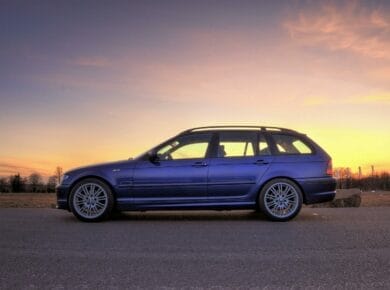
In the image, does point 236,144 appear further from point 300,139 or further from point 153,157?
point 153,157

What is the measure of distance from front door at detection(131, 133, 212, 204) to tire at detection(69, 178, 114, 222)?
1.53 feet

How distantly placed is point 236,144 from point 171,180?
4.39 ft

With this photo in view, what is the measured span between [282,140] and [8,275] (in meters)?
6.00

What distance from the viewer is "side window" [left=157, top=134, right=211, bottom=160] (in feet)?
34.9

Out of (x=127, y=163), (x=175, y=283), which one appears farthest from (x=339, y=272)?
(x=127, y=163)

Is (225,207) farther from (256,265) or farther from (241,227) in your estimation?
(256,265)

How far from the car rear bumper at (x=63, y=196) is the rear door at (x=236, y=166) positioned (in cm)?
246

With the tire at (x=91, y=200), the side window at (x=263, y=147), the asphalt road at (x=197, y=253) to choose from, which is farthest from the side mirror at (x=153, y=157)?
the side window at (x=263, y=147)

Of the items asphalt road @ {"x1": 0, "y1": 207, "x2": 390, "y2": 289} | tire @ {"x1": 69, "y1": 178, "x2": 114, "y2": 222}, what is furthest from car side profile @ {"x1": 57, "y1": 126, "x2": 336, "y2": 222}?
asphalt road @ {"x1": 0, "y1": 207, "x2": 390, "y2": 289}

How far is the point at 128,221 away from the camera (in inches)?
411

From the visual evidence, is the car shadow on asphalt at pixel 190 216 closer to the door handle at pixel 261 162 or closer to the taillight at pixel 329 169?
the door handle at pixel 261 162

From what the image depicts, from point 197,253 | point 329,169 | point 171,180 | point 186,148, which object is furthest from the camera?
point 329,169

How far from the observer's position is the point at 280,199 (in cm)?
1048

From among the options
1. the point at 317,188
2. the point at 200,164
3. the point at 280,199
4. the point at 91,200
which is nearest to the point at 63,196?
the point at 91,200
